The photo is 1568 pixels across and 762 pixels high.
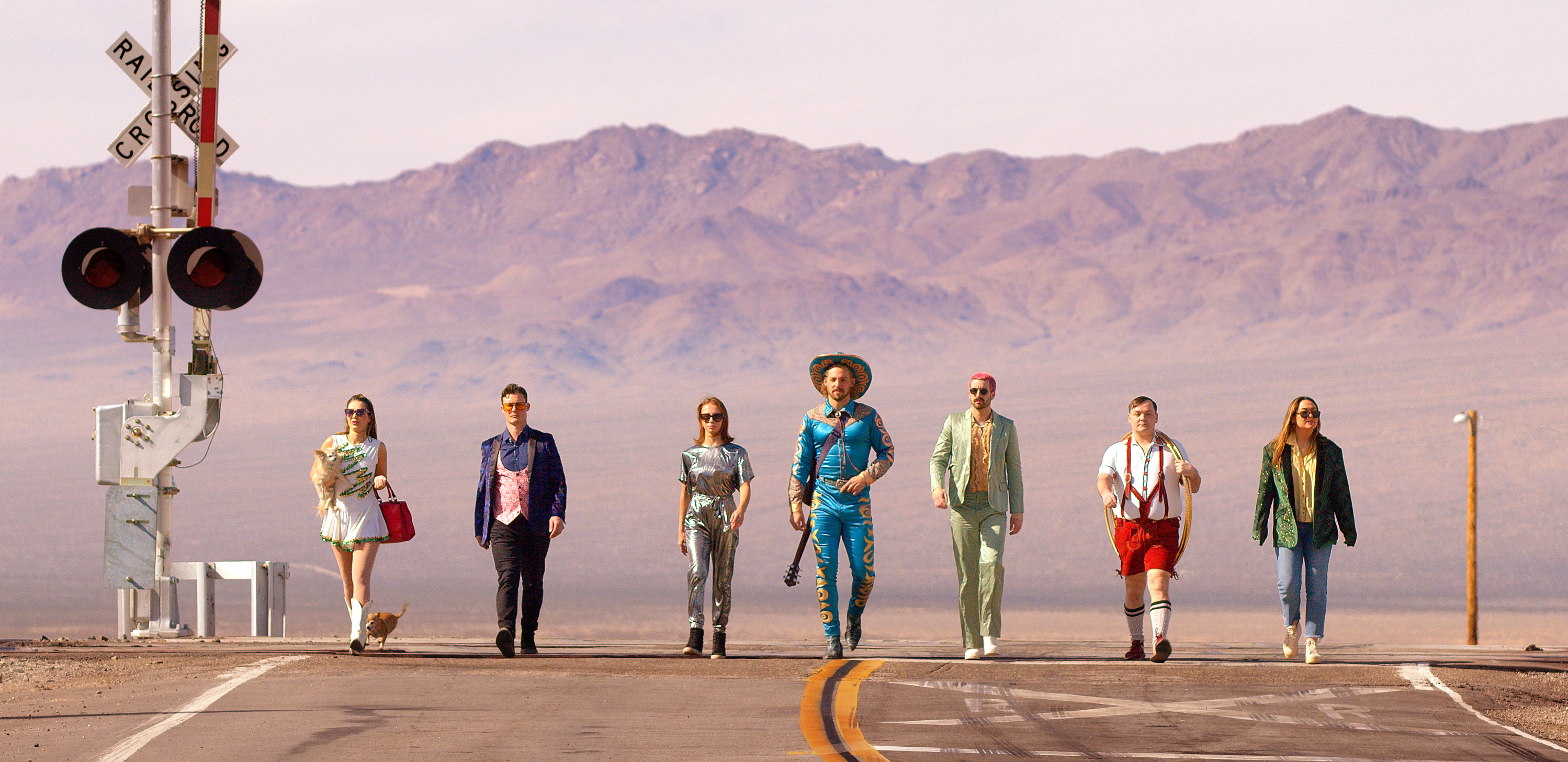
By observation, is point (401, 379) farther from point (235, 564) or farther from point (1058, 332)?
point (235, 564)

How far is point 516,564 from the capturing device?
12750 millimetres

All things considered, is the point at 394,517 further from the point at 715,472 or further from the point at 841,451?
the point at 841,451

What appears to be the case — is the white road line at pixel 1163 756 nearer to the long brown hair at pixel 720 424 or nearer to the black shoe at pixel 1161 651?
the black shoe at pixel 1161 651

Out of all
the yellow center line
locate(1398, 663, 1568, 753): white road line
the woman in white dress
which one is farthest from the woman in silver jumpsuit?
locate(1398, 663, 1568, 753): white road line

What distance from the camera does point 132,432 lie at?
1496 centimetres

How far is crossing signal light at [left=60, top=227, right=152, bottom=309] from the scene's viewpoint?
12.3 m

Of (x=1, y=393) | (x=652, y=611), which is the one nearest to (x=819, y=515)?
(x=652, y=611)

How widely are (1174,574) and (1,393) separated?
177505 mm

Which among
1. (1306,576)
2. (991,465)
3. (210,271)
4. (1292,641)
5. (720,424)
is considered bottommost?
(1292,641)

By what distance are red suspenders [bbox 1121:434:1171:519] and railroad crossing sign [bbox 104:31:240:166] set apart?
729 cm

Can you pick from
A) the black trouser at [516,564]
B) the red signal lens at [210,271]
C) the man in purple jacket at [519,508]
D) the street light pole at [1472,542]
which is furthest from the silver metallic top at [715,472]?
the street light pole at [1472,542]

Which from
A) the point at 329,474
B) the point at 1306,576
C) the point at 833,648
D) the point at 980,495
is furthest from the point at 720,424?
the point at 1306,576

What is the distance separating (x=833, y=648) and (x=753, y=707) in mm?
2462

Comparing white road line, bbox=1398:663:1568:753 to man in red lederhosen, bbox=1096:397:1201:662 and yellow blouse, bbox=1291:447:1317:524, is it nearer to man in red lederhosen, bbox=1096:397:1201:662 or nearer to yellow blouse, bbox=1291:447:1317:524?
A: yellow blouse, bbox=1291:447:1317:524
